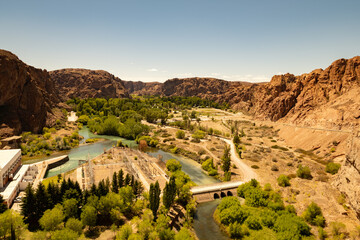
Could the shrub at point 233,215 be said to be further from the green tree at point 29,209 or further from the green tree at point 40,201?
the green tree at point 29,209

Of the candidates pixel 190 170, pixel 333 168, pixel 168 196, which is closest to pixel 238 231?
pixel 168 196

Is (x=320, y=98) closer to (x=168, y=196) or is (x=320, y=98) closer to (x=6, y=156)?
(x=168, y=196)

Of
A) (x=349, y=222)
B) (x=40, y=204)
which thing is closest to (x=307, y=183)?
(x=349, y=222)

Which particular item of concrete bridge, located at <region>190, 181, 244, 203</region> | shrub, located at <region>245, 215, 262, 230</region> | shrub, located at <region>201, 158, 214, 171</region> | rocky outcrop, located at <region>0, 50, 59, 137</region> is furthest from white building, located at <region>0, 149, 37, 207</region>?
shrub, located at <region>201, 158, 214, 171</region>

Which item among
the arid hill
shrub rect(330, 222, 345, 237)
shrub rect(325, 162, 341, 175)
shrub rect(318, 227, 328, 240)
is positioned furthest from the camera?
the arid hill

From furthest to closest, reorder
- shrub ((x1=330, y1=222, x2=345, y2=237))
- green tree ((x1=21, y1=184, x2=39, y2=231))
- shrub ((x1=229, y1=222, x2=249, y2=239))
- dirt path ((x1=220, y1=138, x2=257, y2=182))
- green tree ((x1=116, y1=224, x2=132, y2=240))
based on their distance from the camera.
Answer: dirt path ((x1=220, y1=138, x2=257, y2=182)) → shrub ((x1=229, y1=222, x2=249, y2=239)) → shrub ((x1=330, y1=222, x2=345, y2=237)) → green tree ((x1=21, y1=184, x2=39, y2=231)) → green tree ((x1=116, y1=224, x2=132, y2=240))

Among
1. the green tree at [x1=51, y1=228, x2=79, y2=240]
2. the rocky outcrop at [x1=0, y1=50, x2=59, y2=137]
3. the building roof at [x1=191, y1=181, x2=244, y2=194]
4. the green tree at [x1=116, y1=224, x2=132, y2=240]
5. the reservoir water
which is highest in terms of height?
the rocky outcrop at [x1=0, y1=50, x2=59, y2=137]

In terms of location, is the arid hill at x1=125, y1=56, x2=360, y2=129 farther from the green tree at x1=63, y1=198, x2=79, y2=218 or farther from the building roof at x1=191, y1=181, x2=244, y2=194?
the green tree at x1=63, y1=198, x2=79, y2=218
